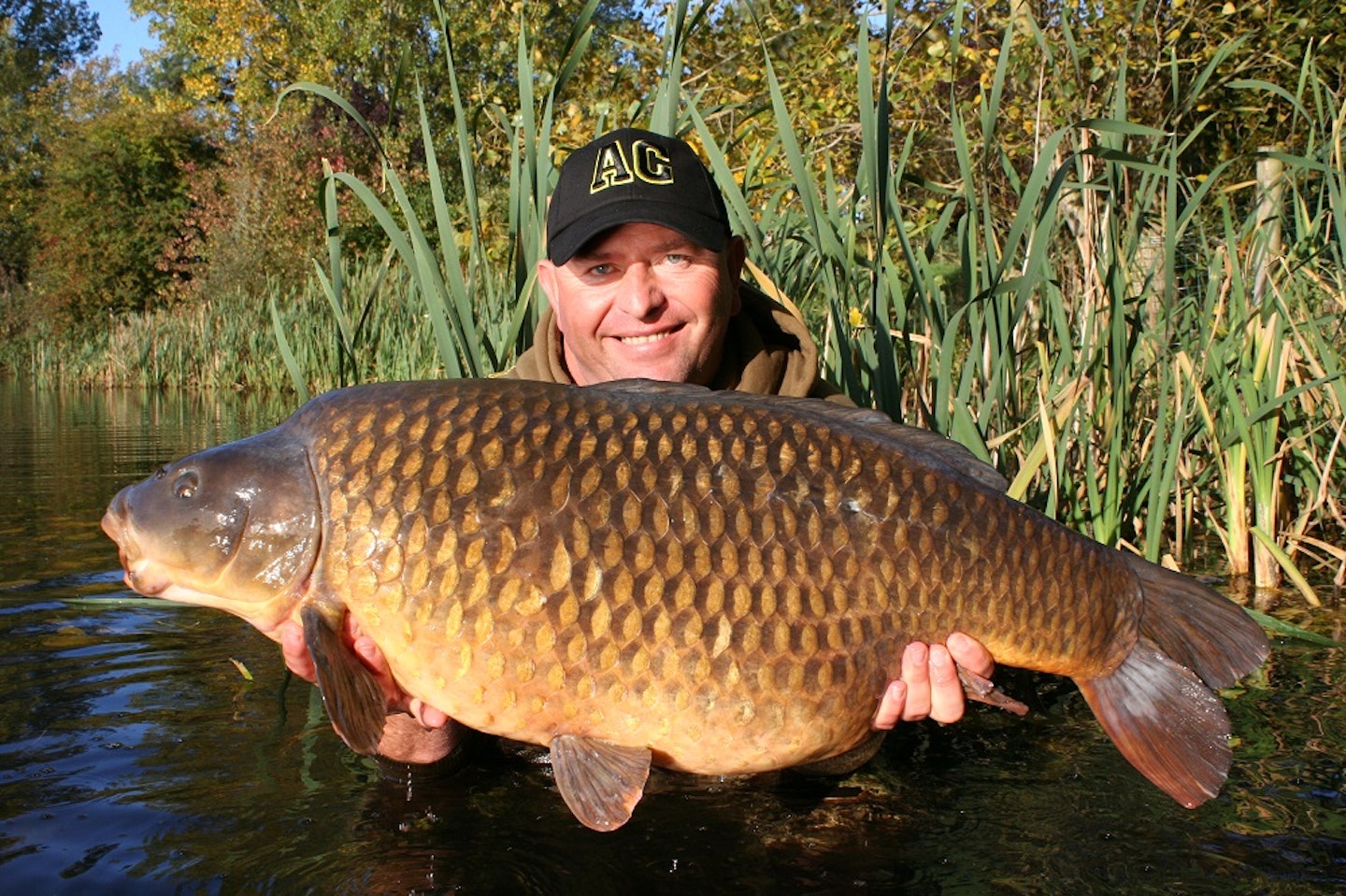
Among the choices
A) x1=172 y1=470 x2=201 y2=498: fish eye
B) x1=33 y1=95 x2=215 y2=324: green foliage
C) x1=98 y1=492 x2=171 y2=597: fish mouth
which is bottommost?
x1=98 y1=492 x2=171 y2=597: fish mouth

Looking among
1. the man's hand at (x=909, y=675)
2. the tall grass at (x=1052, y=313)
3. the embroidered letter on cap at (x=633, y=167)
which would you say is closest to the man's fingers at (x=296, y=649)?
the man's hand at (x=909, y=675)

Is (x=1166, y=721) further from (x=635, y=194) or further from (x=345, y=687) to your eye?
(x=635, y=194)

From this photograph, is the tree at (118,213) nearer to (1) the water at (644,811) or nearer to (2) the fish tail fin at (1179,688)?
(1) the water at (644,811)

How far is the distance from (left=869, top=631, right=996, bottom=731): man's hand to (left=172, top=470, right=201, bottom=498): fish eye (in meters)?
1.19

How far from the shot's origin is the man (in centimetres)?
260

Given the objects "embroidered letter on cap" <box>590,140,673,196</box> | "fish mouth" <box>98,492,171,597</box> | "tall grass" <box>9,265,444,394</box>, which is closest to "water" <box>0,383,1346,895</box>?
"fish mouth" <box>98,492,171,597</box>

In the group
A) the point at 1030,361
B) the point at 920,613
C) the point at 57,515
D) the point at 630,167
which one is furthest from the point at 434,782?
the point at 57,515

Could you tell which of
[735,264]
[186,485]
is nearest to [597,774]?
[186,485]

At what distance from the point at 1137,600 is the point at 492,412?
1141mm

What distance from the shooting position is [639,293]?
2650mm

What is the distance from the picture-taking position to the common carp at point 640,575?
5.90 feet

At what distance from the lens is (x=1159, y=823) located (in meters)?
2.28

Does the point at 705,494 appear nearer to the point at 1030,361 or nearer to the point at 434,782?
the point at 434,782

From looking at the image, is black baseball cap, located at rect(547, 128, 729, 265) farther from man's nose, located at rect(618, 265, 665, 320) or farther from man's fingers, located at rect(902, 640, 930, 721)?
man's fingers, located at rect(902, 640, 930, 721)
